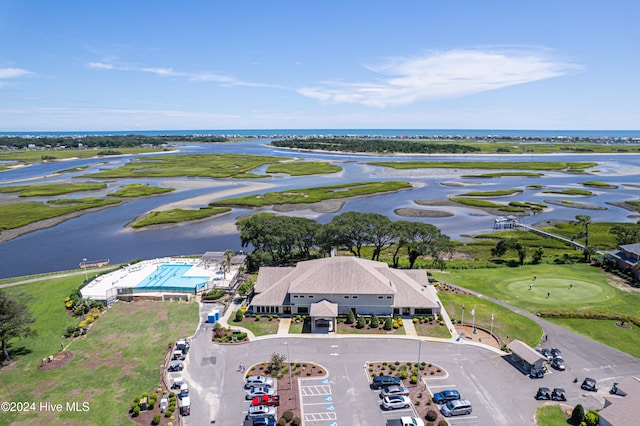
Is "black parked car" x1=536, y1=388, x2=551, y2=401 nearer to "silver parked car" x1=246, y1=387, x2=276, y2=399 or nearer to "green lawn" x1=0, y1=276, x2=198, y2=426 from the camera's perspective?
"silver parked car" x1=246, y1=387, x2=276, y2=399

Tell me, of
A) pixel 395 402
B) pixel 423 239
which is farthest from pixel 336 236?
pixel 395 402

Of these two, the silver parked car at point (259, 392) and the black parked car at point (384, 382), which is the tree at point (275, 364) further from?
the black parked car at point (384, 382)

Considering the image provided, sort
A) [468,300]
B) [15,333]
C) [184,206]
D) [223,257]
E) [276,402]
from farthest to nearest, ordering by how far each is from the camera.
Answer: [184,206] → [223,257] → [468,300] → [15,333] → [276,402]

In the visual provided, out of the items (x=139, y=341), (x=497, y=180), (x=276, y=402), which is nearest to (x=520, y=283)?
(x=276, y=402)

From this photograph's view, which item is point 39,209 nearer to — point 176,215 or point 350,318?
point 176,215

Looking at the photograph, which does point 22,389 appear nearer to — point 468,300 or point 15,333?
point 15,333

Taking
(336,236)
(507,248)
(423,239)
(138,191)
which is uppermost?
(423,239)
